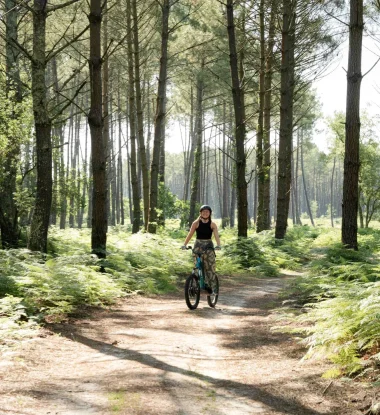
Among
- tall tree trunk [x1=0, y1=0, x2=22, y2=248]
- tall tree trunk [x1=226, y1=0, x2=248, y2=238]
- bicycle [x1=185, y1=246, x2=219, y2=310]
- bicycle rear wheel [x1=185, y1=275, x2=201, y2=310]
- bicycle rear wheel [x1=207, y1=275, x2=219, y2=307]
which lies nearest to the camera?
bicycle rear wheel [x1=185, y1=275, x2=201, y2=310]

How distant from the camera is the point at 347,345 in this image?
503 cm

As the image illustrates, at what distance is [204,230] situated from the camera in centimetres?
911

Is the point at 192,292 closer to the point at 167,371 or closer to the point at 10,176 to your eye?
the point at 167,371

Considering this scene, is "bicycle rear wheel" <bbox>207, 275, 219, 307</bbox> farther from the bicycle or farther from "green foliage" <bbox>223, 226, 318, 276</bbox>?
"green foliage" <bbox>223, 226, 318, 276</bbox>

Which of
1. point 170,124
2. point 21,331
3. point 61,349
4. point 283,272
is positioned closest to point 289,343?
point 61,349

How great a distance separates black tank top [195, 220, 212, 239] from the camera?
29.8 feet

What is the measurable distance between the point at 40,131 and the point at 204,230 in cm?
409

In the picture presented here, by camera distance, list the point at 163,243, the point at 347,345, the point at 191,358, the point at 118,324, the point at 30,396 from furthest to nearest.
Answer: the point at 163,243 → the point at 118,324 → the point at 191,358 → the point at 347,345 → the point at 30,396

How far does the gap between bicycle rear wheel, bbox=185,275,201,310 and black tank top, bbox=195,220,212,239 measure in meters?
0.78

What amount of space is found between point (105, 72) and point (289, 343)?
678 inches

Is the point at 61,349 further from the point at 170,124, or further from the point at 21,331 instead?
the point at 170,124

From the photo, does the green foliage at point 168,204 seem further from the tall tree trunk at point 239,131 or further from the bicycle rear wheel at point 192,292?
the bicycle rear wheel at point 192,292

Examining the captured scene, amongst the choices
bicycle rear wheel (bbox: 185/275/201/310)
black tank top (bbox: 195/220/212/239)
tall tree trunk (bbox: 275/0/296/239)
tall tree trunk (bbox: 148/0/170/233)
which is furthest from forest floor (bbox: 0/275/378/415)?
tall tree trunk (bbox: 275/0/296/239)

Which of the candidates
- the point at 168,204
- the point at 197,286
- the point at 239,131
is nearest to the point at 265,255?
the point at 239,131
